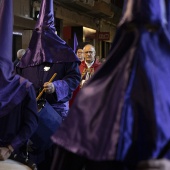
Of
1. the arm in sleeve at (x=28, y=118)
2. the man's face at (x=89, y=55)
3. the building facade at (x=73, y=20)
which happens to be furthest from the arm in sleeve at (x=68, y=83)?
the building facade at (x=73, y=20)

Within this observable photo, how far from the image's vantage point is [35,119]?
3.64 meters

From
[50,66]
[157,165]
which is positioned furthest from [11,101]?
[157,165]

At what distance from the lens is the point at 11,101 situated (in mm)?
3514

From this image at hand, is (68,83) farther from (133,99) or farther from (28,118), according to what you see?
(133,99)

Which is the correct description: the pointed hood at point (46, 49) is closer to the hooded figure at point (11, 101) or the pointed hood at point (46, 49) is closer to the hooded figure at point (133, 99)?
the hooded figure at point (11, 101)

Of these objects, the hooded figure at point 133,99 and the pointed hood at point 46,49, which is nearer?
the hooded figure at point 133,99

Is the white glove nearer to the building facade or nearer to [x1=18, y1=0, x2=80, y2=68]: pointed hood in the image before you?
[x1=18, y1=0, x2=80, y2=68]: pointed hood

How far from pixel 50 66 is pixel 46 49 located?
0.67ft

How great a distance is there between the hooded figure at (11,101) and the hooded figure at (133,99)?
1727 millimetres

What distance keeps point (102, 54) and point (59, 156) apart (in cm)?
2320

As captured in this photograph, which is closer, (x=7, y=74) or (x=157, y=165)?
(x=157, y=165)

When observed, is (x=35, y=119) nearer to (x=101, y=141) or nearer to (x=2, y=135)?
(x=2, y=135)

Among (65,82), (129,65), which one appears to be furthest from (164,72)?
(65,82)

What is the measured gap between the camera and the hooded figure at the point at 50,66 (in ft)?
16.0
